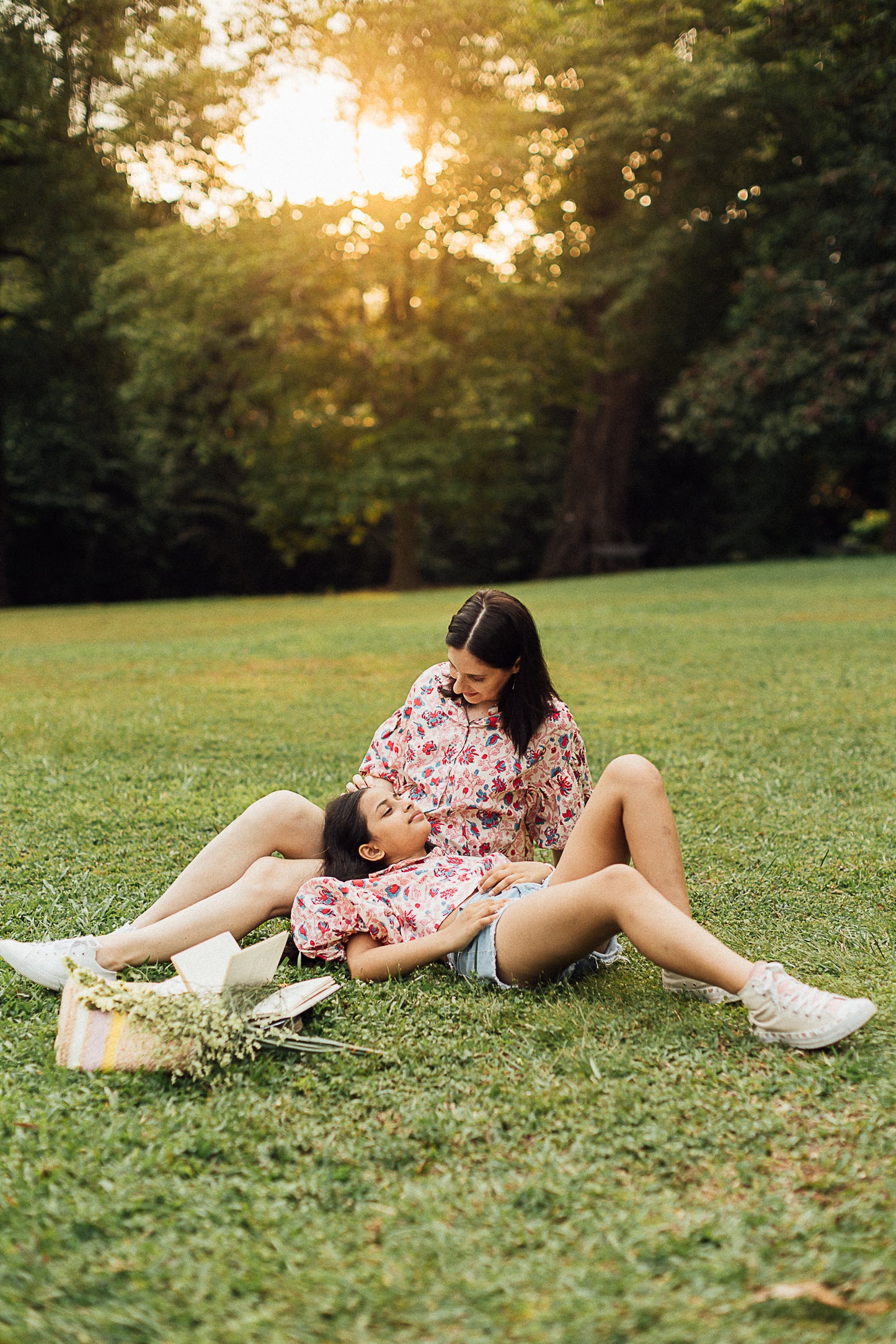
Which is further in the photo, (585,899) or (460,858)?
(460,858)

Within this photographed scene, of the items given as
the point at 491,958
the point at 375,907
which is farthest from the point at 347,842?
the point at 491,958

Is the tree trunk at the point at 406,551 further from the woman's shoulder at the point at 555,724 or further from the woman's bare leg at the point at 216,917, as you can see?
the woman's bare leg at the point at 216,917

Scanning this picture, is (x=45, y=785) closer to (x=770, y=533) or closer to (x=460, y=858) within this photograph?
(x=460, y=858)

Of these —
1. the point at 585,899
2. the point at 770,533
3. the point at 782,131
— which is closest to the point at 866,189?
the point at 782,131

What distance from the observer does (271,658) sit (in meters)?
11.0

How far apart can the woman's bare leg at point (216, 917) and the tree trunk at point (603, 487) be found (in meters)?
23.4

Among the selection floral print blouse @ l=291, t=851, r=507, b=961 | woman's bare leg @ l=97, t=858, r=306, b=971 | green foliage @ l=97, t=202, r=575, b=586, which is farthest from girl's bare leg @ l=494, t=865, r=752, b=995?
A: green foliage @ l=97, t=202, r=575, b=586

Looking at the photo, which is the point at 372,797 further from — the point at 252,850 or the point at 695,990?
the point at 695,990

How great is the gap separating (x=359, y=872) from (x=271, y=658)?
308 inches

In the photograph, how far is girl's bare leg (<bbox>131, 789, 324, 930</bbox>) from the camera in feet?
11.0

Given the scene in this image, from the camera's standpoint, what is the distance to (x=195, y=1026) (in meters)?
2.58

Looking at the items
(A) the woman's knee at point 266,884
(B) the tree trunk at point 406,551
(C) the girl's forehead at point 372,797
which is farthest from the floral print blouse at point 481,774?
(B) the tree trunk at point 406,551

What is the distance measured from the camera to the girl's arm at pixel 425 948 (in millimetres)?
3020

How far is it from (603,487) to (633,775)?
2434cm
